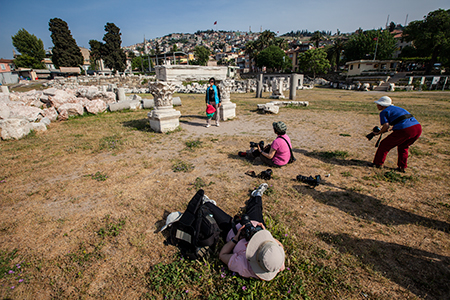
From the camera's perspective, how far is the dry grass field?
7.68 feet

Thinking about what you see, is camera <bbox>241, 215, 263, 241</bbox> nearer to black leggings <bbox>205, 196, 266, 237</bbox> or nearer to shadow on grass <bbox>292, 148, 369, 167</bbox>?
black leggings <bbox>205, 196, 266, 237</bbox>

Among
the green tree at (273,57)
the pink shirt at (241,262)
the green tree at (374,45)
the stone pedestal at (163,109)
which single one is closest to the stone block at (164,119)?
the stone pedestal at (163,109)

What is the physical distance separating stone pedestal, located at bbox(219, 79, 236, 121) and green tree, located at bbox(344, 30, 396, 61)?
5334 cm

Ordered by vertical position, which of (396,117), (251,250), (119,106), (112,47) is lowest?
(251,250)

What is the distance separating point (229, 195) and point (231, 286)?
1.78m

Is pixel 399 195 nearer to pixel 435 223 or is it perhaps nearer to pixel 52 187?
pixel 435 223

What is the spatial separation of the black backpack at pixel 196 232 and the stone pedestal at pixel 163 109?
233 inches

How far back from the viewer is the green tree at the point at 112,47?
49.0 m

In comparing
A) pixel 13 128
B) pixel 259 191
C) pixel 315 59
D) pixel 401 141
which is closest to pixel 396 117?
pixel 401 141

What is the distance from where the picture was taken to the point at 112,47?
49.2 metres

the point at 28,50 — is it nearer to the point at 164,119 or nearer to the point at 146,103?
the point at 146,103

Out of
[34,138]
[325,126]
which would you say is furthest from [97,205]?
[325,126]

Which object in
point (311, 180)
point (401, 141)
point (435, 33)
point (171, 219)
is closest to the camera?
point (171, 219)

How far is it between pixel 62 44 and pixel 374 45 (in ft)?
232
